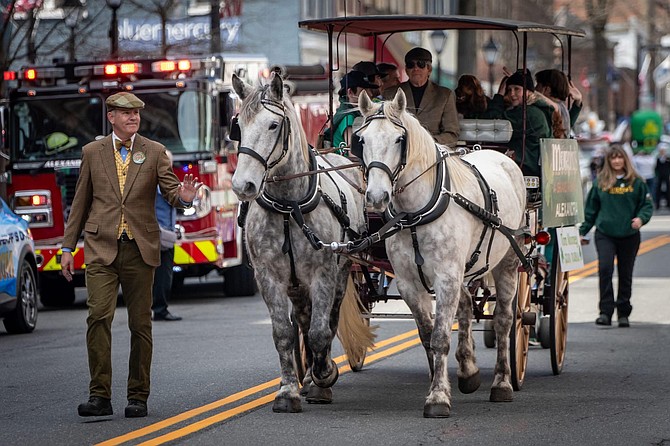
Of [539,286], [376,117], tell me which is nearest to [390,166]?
[376,117]

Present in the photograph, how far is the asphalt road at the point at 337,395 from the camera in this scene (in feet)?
28.7

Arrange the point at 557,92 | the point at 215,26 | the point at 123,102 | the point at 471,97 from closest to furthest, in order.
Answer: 1. the point at 123,102
2. the point at 471,97
3. the point at 557,92
4. the point at 215,26

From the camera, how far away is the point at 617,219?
52.3 ft

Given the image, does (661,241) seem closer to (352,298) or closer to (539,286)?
(539,286)

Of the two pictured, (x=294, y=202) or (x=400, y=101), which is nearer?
(x=400, y=101)

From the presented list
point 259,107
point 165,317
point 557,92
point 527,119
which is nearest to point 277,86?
point 259,107

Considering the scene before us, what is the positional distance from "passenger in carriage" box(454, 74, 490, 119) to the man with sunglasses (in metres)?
0.60

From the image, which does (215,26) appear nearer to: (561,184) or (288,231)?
(561,184)

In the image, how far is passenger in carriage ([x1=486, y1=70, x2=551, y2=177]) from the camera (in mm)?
11859

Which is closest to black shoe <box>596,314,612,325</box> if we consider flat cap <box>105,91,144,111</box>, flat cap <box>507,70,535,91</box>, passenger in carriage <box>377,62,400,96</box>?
flat cap <box>507,70,535,91</box>

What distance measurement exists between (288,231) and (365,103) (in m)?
1.04

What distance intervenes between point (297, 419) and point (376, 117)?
1.99 m

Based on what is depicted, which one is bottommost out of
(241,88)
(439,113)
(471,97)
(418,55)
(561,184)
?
(561,184)

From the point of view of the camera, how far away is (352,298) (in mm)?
10820
